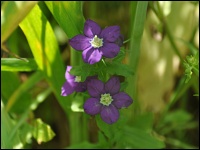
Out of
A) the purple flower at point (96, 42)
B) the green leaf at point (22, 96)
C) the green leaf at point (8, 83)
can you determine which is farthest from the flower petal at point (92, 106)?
the green leaf at point (8, 83)

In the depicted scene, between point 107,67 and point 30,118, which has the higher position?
point 107,67

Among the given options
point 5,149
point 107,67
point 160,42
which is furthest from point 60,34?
point 107,67

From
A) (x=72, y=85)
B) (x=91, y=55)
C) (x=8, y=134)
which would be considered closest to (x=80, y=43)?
(x=91, y=55)

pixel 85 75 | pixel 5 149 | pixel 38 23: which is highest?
pixel 38 23

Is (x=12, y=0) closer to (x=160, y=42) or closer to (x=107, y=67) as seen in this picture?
(x=107, y=67)

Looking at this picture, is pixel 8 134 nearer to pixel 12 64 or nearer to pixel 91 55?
pixel 12 64

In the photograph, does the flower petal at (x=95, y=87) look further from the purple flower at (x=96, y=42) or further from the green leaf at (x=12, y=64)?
the green leaf at (x=12, y=64)

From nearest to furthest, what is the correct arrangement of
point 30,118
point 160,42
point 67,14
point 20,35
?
point 67,14 → point 30,118 → point 160,42 → point 20,35
